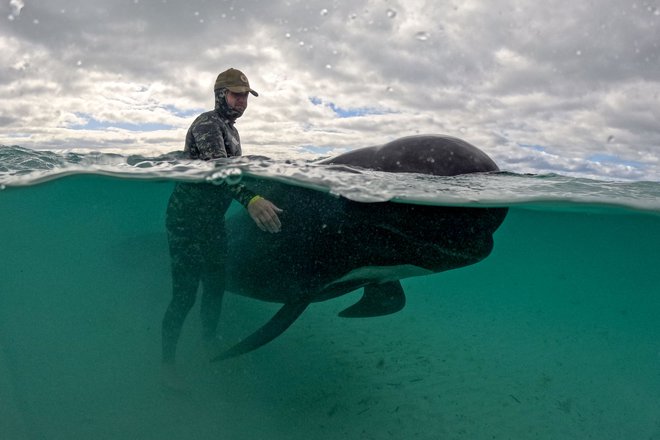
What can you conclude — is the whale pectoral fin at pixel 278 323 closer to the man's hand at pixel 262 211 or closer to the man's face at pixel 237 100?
the man's hand at pixel 262 211

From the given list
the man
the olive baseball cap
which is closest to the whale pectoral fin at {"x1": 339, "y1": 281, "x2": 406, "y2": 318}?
the man

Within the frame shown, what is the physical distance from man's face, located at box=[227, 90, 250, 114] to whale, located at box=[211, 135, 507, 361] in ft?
3.31

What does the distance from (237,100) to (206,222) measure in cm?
151

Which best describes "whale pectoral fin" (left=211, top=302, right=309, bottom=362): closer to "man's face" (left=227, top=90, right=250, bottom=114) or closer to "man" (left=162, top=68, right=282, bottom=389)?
"man" (left=162, top=68, right=282, bottom=389)

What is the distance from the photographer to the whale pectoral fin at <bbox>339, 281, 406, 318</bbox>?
18.8ft

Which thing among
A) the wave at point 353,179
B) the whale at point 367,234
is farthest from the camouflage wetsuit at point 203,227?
the whale at point 367,234

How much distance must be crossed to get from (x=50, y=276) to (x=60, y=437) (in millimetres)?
4486

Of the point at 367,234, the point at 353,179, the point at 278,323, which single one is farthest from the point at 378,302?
the point at 353,179

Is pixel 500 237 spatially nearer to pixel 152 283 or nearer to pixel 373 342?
pixel 373 342

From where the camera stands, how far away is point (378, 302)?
5820 millimetres

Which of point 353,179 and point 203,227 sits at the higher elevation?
point 353,179

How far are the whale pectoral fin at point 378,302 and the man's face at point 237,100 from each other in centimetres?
271

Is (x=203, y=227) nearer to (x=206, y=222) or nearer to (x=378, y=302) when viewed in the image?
(x=206, y=222)

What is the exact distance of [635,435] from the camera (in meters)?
Answer: 8.38
